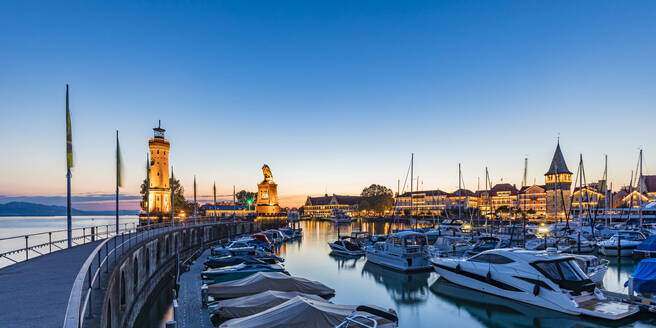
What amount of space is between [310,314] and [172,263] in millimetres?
29589

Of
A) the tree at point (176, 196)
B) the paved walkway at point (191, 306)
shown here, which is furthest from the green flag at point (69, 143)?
the tree at point (176, 196)

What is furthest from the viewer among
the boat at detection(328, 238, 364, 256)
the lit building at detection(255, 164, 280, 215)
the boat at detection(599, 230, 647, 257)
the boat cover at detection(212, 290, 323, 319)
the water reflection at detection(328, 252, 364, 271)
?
the lit building at detection(255, 164, 280, 215)

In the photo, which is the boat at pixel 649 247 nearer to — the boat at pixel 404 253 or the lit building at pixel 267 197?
the boat at pixel 404 253

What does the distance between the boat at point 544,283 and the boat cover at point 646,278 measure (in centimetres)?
134

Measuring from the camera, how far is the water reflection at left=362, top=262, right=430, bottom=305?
1037 inches

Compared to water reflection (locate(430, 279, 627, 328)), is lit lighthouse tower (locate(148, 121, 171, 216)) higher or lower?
higher

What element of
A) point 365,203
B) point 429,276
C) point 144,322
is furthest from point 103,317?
point 365,203

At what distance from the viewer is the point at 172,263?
1496 inches

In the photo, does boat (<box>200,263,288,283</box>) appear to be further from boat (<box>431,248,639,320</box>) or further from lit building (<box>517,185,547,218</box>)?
lit building (<box>517,185,547,218</box>)

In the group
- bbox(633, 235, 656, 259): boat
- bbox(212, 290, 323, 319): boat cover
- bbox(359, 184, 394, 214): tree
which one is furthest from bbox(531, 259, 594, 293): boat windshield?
bbox(359, 184, 394, 214): tree

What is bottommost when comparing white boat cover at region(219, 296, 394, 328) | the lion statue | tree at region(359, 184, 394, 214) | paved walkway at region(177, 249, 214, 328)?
tree at region(359, 184, 394, 214)

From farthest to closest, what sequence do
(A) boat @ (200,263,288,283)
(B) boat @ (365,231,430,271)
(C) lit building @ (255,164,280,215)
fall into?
(C) lit building @ (255,164,280,215) < (B) boat @ (365,231,430,271) < (A) boat @ (200,263,288,283)

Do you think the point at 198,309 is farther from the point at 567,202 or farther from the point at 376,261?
the point at 567,202

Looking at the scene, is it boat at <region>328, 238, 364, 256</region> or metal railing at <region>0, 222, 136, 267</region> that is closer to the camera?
metal railing at <region>0, 222, 136, 267</region>
